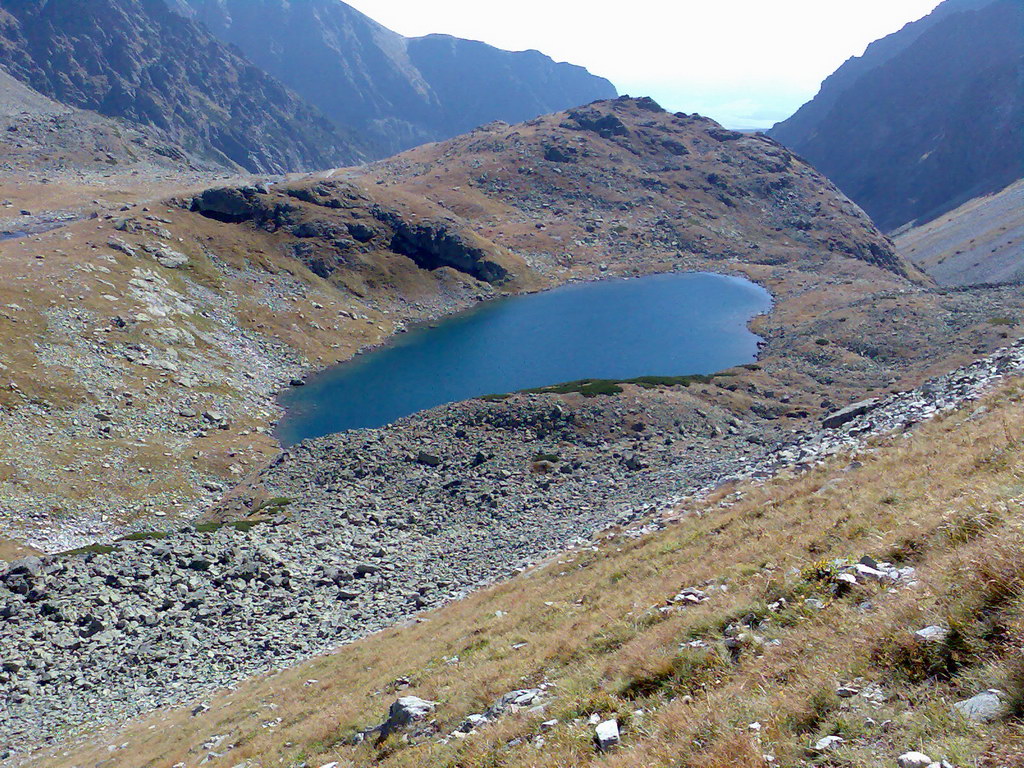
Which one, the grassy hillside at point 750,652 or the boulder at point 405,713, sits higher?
the grassy hillside at point 750,652

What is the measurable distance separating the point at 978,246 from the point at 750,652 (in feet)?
623

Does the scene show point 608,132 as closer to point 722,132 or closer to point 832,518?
point 722,132

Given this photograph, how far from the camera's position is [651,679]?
10.0 m

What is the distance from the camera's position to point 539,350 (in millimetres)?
94500

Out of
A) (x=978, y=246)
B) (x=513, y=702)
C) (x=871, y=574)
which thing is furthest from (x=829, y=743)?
(x=978, y=246)

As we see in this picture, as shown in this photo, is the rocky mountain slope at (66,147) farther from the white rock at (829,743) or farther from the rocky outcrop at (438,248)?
the white rock at (829,743)

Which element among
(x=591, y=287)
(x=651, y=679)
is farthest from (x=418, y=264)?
(x=651, y=679)

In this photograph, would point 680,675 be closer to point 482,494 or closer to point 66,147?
point 482,494

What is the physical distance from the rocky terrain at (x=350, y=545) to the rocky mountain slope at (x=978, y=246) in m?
121

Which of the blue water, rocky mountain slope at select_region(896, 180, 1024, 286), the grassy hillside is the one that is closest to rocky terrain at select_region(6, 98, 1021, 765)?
the blue water

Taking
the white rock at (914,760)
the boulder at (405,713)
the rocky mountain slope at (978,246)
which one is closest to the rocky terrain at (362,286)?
the rocky mountain slope at (978,246)

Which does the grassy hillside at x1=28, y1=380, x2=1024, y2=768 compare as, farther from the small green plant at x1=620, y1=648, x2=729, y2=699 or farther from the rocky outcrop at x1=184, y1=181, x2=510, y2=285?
the rocky outcrop at x1=184, y1=181, x2=510, y2=285

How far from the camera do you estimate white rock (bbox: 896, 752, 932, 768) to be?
575 centimetres

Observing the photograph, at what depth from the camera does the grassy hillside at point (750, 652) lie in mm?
7000
